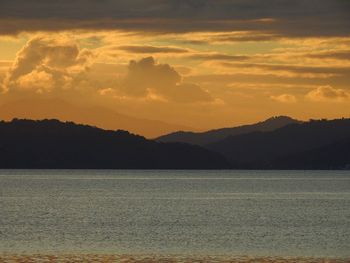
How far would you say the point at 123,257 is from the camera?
245 ft

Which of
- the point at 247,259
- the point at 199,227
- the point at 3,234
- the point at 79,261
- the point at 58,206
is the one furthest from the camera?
the point at 58,206

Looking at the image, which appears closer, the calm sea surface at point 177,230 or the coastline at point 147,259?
the coastline at point 147,259

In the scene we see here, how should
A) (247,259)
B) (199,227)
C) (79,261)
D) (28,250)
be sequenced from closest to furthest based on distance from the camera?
(79,261) → (247,259) → (28,250) → (199,227)

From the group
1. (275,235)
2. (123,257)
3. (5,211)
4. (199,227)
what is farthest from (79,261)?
(5,211)

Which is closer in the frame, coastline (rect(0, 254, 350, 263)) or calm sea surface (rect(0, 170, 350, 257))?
coastline (rect(0, 254, 350, 263))

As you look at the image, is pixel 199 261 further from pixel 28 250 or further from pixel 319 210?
pixel 319 210

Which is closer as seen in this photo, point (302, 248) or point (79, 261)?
point (79, 261)

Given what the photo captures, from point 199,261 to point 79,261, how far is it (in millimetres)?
10591

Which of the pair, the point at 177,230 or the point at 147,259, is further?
the point at 177,230

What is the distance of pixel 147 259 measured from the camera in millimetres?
74375

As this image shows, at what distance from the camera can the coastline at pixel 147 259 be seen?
71625 millimetres

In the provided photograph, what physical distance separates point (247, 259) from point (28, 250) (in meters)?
21.7

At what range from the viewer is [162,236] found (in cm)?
9969

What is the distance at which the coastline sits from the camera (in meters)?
71.6
